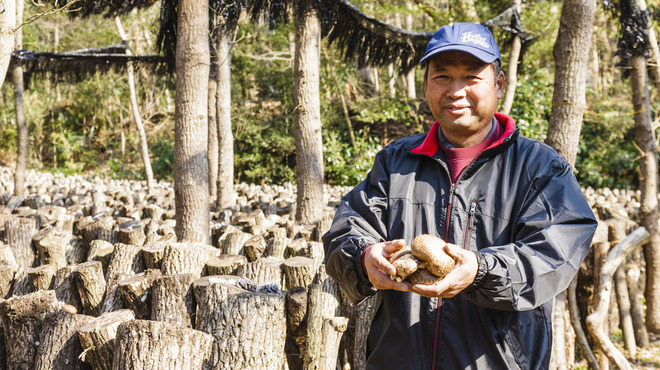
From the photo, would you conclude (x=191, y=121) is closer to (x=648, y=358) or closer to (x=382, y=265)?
(x=382, y=265)

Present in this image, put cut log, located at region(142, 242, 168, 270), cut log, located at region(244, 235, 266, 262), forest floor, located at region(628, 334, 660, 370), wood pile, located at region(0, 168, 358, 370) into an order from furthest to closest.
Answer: forest floor, located at region(628, 334, 660, 370) → cut log, located at region(244, 235, 266, 262) → cut log, located at region(142, 242, 168, 270) → wood pile, located at region(0, 168, 358, 370)

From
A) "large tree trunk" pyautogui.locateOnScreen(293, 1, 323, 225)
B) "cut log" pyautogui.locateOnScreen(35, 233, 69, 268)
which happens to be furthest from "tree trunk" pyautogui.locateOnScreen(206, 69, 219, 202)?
"cut log" pyautogui.locateOnScreen(35, 233, 69, 268)

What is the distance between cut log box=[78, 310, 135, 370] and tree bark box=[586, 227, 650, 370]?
3571 millimetres

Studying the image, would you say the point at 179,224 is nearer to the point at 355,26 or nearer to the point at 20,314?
the point at 20,314

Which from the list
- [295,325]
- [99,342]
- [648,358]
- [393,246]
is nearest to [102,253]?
[99,342]

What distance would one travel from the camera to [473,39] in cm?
175

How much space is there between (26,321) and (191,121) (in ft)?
9.49

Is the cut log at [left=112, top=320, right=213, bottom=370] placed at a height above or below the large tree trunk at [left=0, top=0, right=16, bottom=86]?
below

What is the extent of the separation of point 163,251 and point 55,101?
23.5 m

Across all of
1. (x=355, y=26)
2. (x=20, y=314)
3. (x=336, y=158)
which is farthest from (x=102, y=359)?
(x=336, y=158)

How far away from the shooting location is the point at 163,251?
172 inches

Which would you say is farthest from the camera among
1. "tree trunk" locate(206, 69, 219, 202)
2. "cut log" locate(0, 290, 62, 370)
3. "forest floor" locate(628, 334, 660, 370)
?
"tree trunk" locate(206, 69, 219, 202)

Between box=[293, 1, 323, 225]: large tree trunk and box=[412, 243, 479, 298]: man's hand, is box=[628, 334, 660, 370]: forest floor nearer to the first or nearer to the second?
box=[293, 1, 323, 225]: large tree trunk

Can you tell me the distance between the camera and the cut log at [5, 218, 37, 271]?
5.42 m
